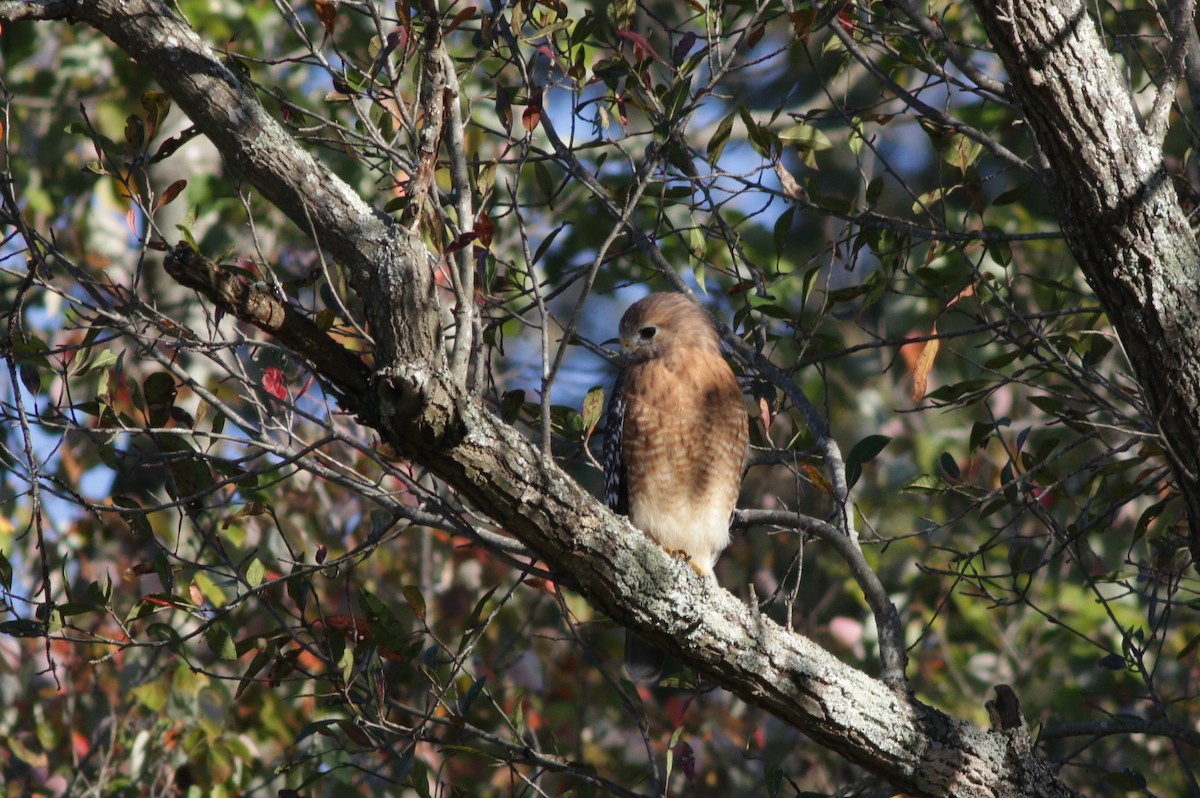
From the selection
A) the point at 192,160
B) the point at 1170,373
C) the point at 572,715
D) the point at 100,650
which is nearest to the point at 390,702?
the point at 1170,373

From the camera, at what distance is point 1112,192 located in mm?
2822

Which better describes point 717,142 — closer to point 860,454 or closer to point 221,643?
point 860,454

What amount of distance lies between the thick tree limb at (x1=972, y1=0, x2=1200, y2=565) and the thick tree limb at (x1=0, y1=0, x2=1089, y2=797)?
972 millimetres

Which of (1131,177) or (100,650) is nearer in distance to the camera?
(1131,177)

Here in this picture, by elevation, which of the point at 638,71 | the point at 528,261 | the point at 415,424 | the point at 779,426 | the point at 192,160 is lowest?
the point at 415,424

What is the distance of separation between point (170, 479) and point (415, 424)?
1.34 meters

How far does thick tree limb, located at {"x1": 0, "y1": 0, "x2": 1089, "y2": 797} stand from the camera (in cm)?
240

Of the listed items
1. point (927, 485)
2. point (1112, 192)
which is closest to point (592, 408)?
point (927, 485)

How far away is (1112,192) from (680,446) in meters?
2.04

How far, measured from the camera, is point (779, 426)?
23.2ft

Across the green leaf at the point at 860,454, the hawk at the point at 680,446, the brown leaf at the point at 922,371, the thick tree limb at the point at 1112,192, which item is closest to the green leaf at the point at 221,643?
the hawk at the point at 680,446

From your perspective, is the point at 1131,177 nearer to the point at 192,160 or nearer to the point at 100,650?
the point at 100,650

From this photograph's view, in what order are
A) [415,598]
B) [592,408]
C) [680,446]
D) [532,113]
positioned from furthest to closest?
1. [680,446]
2. [415,598]
3. [592,408]
4. [532,113]

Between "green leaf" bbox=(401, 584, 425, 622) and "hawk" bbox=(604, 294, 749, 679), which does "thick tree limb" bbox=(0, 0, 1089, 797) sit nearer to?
"green leaf" bbox=(401, 584, 425, 622)
